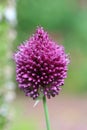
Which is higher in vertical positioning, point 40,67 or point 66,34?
point 66,34

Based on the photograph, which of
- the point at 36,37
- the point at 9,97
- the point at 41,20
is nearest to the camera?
the point at 36,37

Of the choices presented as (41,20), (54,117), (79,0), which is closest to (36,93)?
(54,117)

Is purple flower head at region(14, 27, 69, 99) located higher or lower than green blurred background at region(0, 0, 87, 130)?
lower

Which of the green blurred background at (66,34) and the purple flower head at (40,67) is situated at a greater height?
the green blurred background at (66,34)

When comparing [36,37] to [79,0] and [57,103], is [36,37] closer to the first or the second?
[57,103]

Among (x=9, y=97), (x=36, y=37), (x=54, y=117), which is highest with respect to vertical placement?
(x=54, y=117)

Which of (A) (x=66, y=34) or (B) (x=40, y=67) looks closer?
(B) (x=40, y=67)

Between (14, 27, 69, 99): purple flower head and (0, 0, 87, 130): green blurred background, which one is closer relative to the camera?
(14, 27, 69, 99): purple flower head

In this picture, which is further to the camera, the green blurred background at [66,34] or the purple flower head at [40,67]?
the green blurred background at [66,34]
